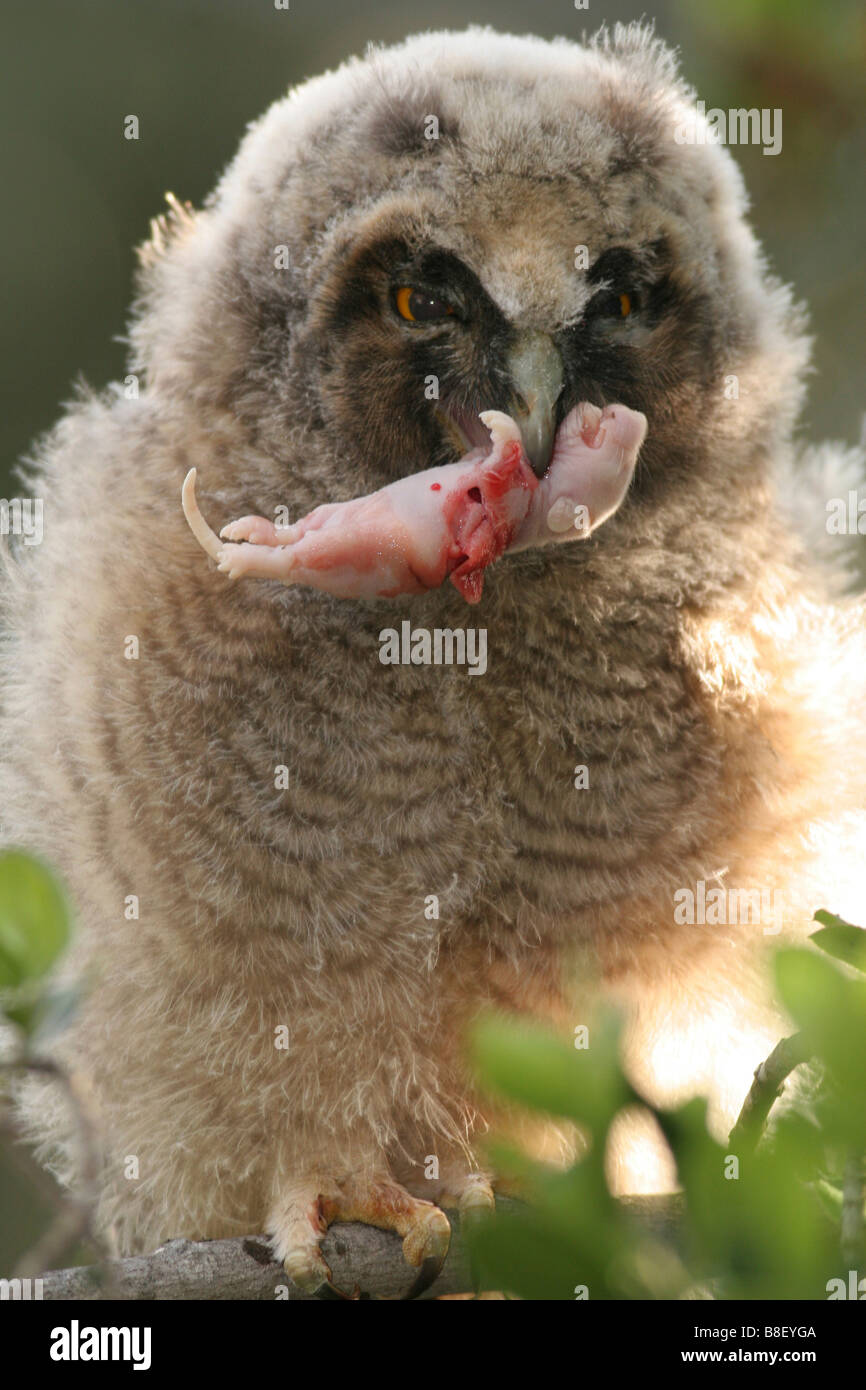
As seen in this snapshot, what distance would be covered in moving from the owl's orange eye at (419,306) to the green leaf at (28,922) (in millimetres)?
1215

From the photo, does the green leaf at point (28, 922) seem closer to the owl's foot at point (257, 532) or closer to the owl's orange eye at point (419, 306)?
the owl's foot at point (257, 532)

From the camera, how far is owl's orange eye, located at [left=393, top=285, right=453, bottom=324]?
81.8 inches

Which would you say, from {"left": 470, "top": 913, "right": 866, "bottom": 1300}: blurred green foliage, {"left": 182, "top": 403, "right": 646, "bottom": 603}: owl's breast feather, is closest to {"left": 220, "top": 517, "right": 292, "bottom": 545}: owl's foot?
A: {"left": 182, "top": 403, "right": 646, "bottom": 603}: owl's breast feather

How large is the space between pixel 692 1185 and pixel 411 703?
4.37 feet

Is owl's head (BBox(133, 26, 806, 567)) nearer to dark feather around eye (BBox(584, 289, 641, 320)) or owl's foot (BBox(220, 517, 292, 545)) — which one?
dark feather around eye (BBox(584, 289, 641, 320))

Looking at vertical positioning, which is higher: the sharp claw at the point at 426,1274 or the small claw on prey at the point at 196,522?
the small claw on prey at the point at 196,522

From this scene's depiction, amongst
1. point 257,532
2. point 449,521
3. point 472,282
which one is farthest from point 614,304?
point 257,532

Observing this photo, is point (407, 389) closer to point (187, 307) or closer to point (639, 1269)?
point (187, 307)

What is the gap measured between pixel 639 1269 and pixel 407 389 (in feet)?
4.71

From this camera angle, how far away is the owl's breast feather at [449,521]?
6.28ft

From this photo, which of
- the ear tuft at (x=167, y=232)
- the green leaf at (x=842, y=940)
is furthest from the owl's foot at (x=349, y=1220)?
the ear tuft at (x=167, y=232)

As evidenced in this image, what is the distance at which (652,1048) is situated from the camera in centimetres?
239

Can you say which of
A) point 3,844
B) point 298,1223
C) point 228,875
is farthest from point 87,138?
point 298,1223

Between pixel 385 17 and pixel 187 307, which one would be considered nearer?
pixel 187 307
